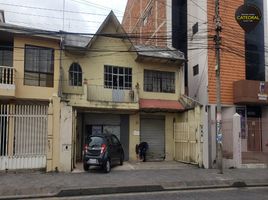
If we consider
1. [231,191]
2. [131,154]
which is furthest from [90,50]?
[231,191]

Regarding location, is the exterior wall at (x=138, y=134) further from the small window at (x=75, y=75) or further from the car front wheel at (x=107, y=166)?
the car front wheel at (x=107, y=166)

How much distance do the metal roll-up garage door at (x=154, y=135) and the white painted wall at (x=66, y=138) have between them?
7.78m

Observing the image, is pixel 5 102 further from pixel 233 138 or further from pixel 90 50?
pixel 233 138

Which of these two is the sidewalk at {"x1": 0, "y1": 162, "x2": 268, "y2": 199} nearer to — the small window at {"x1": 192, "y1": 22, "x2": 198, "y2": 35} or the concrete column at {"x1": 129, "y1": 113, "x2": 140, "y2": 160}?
the concrete column at {"x1": 129, "y1": 113, "x2": 140, "y2": 160}

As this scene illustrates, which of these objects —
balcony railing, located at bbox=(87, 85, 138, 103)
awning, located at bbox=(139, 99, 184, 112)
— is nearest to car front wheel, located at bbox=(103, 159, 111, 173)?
balcony railing, located at bbox=(87, 85, 138, 103)

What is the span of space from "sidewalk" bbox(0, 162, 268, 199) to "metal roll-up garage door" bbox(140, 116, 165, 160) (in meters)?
5.11

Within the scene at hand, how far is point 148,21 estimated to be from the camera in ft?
114

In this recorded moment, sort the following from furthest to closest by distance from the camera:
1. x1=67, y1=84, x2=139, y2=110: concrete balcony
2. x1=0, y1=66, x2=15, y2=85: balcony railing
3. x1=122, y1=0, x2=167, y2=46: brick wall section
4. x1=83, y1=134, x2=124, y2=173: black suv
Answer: x1=122, y1=0, x2=167, y2=46: brick wall section < x1=67, y1=84, x2=139, y2=110: concrete balcony < x1=0, y1=66, x2=15, y2=85: balcony railing < x1=83, y1=134, x2=124, y2=173: black suv

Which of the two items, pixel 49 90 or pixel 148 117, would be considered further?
pixel 148 117

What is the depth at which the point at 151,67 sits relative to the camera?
24.1m

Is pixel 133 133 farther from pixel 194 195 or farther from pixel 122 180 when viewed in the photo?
pixel 194 195

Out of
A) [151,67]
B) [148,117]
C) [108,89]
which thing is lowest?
[148,117]

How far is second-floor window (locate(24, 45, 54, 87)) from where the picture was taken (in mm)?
20188

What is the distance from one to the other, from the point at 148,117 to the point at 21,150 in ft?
32.4
